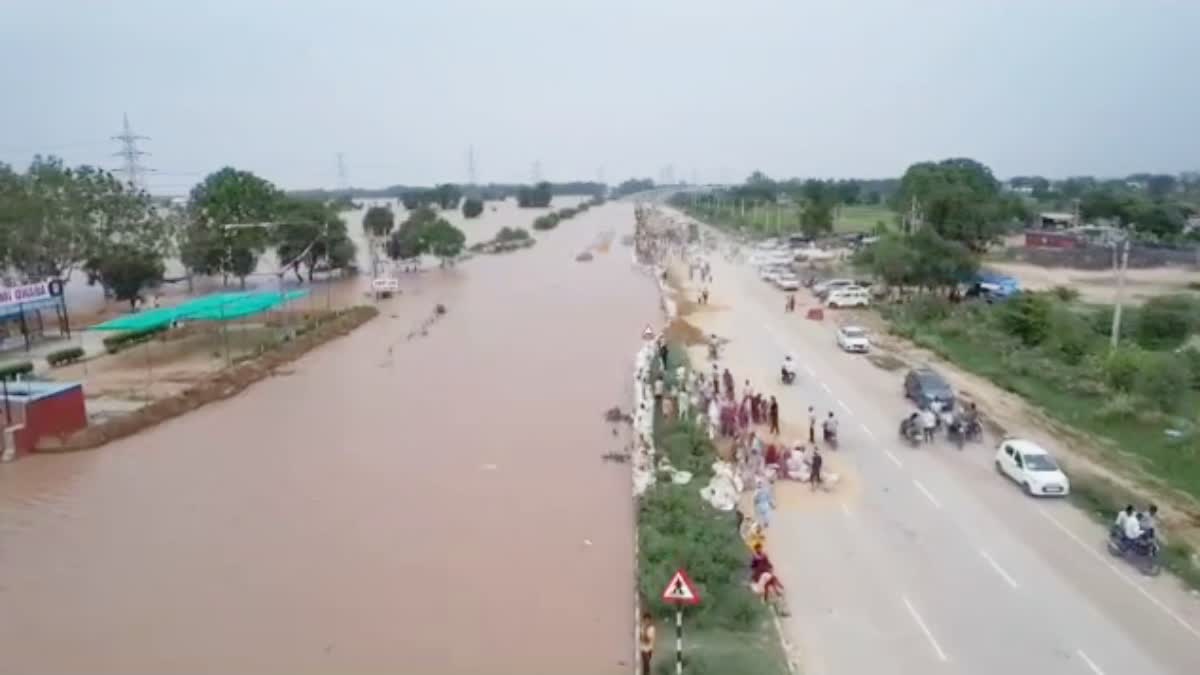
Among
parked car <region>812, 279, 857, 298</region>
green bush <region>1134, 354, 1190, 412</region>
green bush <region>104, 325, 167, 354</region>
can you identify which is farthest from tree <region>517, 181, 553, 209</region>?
green bush <region>1134, 354, 1190, 412</region>

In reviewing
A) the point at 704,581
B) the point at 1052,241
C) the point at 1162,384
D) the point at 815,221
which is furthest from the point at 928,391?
the point at 815,221

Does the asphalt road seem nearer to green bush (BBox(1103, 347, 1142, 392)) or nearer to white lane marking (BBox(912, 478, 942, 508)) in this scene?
white lane marking (BBox(912, 478, 942, 508))

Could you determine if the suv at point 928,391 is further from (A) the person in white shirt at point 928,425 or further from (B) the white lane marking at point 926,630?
(B) the white lane marking at point 926,630

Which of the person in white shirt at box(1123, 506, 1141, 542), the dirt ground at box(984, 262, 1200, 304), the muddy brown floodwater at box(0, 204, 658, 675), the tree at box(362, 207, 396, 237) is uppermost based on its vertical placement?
the tree at box(362, 207, 396, 237)

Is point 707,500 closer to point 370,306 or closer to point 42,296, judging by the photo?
point 42,296

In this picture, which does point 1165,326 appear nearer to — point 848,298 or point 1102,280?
point 848,298
